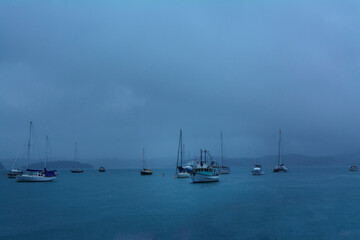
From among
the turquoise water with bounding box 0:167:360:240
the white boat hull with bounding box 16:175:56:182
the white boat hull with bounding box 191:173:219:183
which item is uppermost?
the turquoise water with bounding box 0:167:360:240

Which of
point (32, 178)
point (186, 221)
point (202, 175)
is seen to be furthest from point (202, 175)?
point (186, 221)

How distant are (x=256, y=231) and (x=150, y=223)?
33.1 ft

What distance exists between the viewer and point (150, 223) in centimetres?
3231

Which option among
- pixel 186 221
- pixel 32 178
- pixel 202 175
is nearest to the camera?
pixel 186 221

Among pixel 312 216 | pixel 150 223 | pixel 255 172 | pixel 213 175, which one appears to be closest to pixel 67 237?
pixel 150 223

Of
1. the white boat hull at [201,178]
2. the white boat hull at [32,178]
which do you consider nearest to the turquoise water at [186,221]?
the white boat hull at [201,178]

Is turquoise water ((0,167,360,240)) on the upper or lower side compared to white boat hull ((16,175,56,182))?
upper

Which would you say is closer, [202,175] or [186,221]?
[186,221]

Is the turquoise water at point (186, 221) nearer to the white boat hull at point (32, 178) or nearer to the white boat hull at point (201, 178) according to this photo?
the white boat hull at point (201, 178)

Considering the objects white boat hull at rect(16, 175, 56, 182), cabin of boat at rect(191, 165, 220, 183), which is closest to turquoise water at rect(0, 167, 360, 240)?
cabin of boat at rect(191, 165, 220, 183)

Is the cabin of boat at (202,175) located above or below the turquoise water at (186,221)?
below

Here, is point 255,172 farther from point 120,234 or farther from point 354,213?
point 120,234

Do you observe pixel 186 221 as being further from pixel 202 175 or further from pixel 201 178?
pixel 201 178

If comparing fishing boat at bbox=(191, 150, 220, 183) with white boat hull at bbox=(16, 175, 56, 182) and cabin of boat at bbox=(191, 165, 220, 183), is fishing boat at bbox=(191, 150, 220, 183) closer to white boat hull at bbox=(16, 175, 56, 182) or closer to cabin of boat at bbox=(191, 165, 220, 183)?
cabin of boat at bbox=(191, 165, 220, 183)
